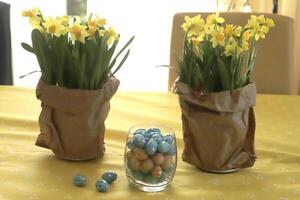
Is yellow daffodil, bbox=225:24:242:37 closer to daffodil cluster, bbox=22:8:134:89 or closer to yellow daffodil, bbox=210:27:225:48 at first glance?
yellow daffodil, bbox=210:27:225:48

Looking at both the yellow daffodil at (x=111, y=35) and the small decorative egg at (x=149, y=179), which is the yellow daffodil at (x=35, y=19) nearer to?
the yellow daffodil at (x=111, y=35)

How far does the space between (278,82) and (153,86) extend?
1.18m

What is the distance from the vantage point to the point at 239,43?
836 mm

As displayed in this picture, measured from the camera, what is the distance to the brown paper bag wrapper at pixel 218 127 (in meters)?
0.84

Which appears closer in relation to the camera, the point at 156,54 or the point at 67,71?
the point at 67,71

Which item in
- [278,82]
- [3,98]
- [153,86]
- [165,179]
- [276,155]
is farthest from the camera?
[153,86]

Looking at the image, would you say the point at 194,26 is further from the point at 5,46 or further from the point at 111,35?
the point at 5,46

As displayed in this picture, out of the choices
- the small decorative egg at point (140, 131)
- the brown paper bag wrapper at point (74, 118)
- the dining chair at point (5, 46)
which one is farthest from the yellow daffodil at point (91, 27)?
the dining chair at point (5, 46)

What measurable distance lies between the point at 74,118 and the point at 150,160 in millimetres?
195

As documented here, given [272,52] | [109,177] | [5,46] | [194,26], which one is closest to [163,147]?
[109,177]

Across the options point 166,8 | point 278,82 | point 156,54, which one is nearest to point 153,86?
point 156,54

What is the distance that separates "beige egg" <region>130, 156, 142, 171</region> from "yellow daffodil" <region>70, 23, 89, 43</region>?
248 mm

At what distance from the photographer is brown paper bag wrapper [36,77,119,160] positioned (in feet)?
2.87

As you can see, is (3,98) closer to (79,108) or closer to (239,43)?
(79,108)
